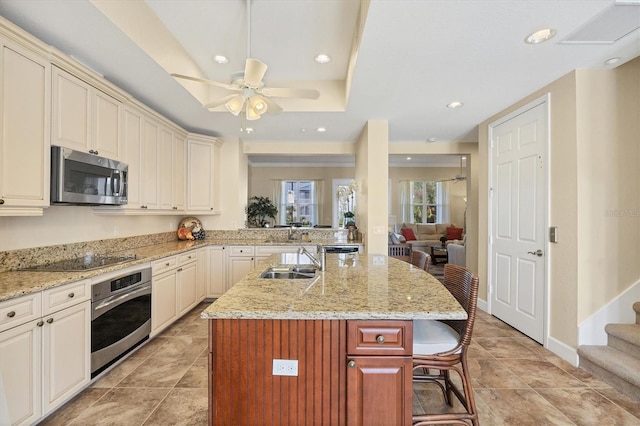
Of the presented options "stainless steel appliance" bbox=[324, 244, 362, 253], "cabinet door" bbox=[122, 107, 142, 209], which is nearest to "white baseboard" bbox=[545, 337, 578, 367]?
"stainless steel appliance" bbox=[324, 244, 362, 253]

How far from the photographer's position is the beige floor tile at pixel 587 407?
182 centimetres

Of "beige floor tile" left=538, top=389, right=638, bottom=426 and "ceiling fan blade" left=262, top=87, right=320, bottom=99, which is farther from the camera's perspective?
"ceiling fan blade" left=262, top=87, right=320, bottom=99

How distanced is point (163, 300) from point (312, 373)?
7.67 feet

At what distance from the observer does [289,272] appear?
2.22m

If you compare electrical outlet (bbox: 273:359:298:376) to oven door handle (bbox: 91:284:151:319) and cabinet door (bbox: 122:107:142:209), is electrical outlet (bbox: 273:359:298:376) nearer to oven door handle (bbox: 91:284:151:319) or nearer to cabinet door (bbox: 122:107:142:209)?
oven door handle (bbox: 91:284:151:319)

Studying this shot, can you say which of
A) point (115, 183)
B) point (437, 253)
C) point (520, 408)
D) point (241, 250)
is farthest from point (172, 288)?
point (437, 253)

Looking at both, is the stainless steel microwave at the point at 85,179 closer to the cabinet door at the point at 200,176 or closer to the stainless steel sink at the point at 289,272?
the cabinet door at the point at 200,176

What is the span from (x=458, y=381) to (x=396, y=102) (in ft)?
8.82

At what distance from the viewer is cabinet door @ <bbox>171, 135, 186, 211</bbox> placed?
12.4 feet

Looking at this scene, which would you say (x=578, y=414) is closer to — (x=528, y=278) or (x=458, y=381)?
(x=458, y=381)

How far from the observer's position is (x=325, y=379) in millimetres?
1296

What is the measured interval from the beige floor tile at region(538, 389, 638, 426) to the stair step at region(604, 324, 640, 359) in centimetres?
53

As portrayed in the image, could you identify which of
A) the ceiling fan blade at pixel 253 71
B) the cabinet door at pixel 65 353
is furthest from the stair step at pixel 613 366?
the cabinet door at pixel 65 353

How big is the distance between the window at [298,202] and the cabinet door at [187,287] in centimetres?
→ 499
